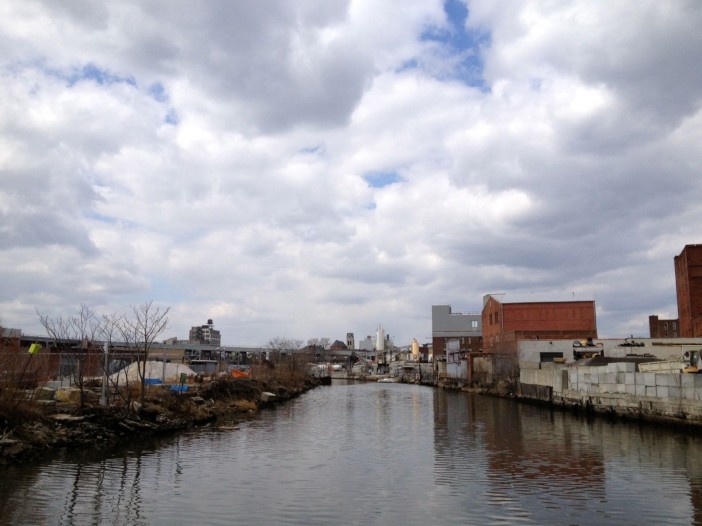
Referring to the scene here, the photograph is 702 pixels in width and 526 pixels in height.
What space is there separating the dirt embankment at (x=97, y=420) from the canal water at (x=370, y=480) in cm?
148

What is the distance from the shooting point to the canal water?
48.1 ft

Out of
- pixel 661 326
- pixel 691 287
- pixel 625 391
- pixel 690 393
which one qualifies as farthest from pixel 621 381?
pixel 661 326

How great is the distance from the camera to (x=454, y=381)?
98.6 metres

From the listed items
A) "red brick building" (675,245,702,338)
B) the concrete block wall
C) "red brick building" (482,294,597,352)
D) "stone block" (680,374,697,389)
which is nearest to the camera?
"stone block" (680,374,697,389)

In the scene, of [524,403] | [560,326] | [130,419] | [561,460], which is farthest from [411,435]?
[560,326]

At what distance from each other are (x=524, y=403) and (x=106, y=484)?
49.5 m

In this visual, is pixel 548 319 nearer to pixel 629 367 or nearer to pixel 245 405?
pixel 629 367

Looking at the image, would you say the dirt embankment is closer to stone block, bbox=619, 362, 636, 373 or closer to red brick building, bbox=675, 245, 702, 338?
stone block, bbox=619, 362, 636, 373

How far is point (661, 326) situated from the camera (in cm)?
10288

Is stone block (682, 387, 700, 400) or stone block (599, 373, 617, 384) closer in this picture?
stone block (682, 387, 700, 400)

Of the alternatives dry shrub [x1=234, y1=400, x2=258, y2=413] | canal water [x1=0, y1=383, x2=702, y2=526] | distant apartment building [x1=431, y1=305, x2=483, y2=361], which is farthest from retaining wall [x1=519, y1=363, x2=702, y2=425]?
distant apartment building [x1=431, y1=305, x2=483, y2=361]

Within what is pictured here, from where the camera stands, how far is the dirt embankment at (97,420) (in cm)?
2264

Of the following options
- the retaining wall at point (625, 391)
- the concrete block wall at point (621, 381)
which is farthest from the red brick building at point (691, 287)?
the retaining wall at point (625, 391)

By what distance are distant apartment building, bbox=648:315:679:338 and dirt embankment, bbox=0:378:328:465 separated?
8344cm
